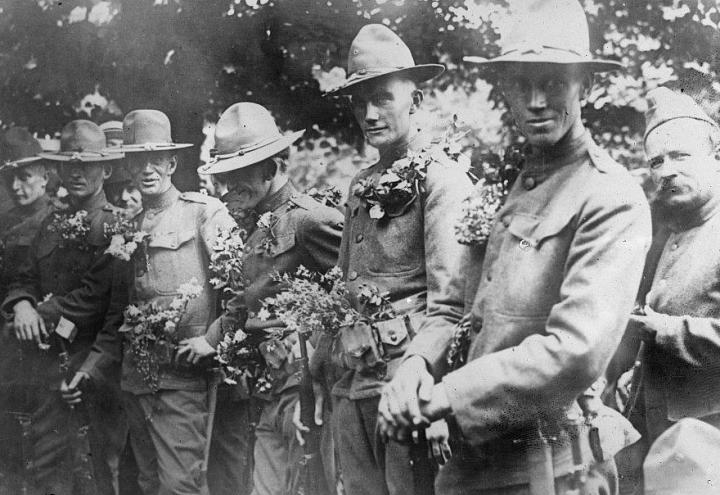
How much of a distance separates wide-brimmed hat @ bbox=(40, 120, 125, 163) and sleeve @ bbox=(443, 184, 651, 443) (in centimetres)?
428

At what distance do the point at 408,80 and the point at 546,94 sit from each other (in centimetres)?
140

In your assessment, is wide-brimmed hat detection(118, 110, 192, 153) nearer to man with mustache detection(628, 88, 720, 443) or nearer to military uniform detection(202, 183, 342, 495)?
military uniform detection(202, 183, 342, 495)

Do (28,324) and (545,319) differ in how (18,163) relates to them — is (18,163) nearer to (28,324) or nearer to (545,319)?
(28,324)

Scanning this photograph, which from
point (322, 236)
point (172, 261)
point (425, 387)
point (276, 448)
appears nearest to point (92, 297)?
point (172, 261)

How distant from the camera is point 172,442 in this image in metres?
6.18

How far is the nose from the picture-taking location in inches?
143

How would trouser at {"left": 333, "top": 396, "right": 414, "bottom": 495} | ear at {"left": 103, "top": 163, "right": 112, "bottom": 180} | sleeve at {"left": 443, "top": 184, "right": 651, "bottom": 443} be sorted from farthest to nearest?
ear at {"left": 103, "top": 163, "right": 112, "bottom": 180} < trouser at {"left": 333, "top": 396, "right": 414, "bottom": 495} < sleeve at {"left": 443, "top": 184, "right": 651, "bottom": 443}

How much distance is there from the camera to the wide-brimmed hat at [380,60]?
16.0ft

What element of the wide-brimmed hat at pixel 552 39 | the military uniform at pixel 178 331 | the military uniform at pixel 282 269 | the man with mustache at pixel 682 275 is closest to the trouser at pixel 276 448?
the military uniform at pixel 282 269

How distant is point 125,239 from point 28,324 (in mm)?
1082

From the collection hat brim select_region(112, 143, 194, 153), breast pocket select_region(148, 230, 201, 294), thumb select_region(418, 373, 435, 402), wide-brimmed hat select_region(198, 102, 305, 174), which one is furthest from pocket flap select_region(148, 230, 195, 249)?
thumb select_region(418, 373, 435, 402)

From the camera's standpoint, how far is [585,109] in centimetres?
495

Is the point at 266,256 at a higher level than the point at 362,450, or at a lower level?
higher

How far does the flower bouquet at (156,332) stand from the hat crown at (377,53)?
2070mm
